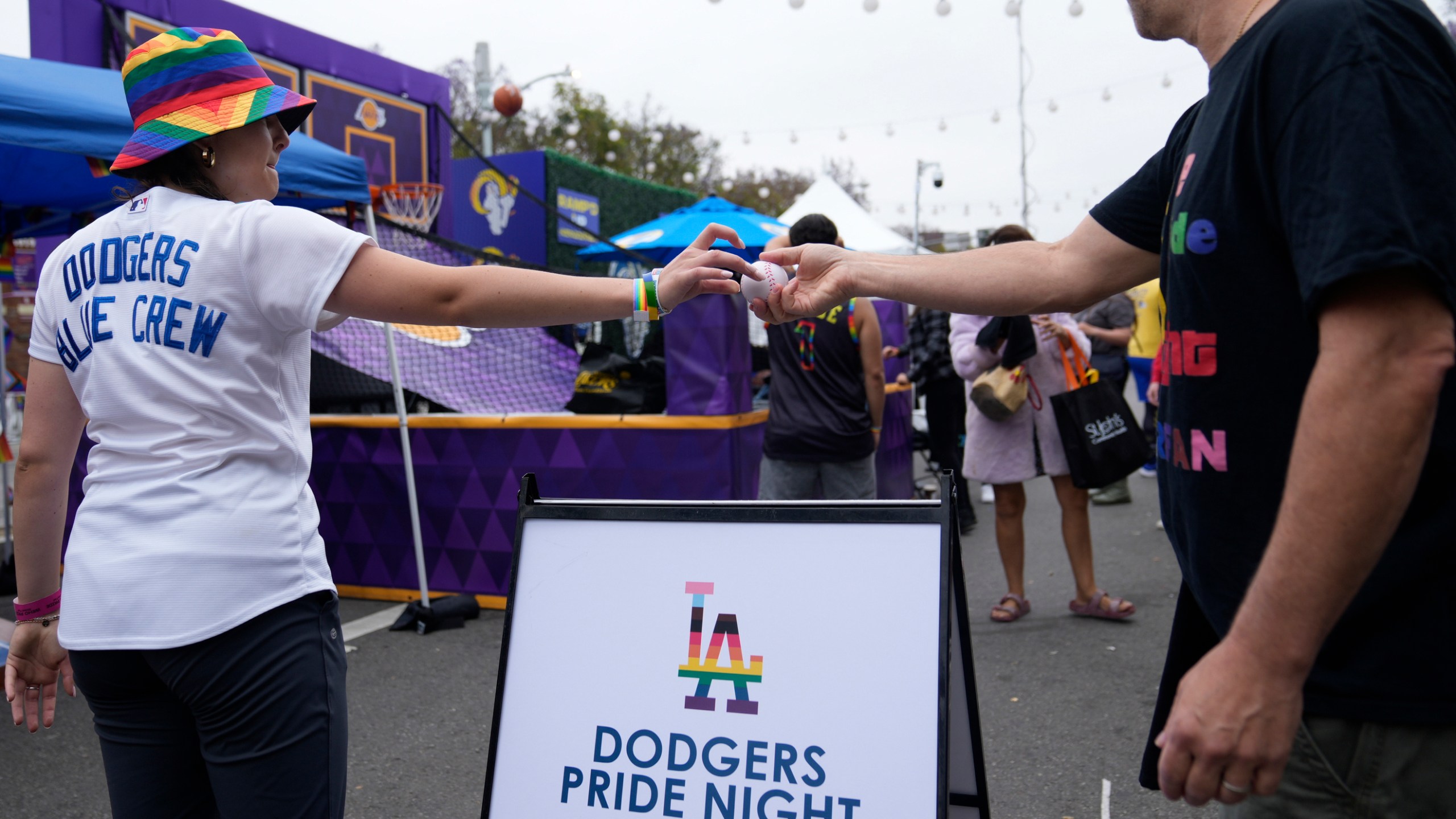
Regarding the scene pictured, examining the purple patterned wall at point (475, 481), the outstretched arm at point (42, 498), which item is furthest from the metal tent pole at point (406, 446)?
the outstretched arm at point (42, 498)

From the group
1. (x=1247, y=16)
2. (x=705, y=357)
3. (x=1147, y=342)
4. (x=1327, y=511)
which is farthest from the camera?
(x=1147, y=342)

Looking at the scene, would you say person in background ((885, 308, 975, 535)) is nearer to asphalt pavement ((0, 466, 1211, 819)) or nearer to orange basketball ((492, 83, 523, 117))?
asphalt pavement ((0, 466, 1211, 819))

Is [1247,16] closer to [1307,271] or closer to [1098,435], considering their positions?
[1307,271]

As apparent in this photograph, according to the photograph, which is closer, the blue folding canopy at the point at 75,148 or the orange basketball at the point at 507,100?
the blue folding canopy at the point at 75,148

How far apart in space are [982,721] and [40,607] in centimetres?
315

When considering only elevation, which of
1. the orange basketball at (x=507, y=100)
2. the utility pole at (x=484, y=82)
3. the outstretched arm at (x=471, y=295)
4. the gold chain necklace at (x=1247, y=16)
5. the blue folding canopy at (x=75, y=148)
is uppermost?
the utility pole at (x=484, y=82)

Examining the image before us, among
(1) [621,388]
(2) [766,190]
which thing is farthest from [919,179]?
(1) [621,388]

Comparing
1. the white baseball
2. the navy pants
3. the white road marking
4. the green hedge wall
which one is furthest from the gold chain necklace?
the green hedge wall

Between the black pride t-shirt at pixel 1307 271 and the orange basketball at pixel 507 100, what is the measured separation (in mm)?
11930

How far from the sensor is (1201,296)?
123 centimetres

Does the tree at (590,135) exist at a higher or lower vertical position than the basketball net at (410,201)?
higher

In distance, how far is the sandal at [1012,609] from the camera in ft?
16.8

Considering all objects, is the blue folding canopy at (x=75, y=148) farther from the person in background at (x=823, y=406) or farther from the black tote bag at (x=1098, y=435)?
the black tote bag at (x=1098, y=435)

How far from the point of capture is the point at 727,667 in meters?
1.77
